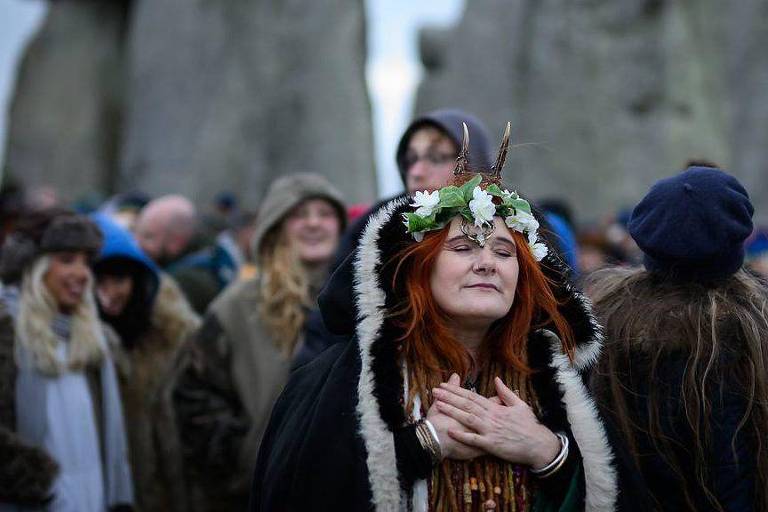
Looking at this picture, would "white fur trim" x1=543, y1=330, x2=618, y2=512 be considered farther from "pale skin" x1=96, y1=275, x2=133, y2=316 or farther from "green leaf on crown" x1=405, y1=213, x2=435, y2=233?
"pale skin" x1=96, y1=275, x2=133, y2=316

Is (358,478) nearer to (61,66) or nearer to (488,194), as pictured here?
(488,194)

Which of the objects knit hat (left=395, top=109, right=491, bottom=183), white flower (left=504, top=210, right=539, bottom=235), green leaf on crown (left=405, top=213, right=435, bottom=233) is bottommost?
white flower (left=504, top=210, right=539, bottom=235)

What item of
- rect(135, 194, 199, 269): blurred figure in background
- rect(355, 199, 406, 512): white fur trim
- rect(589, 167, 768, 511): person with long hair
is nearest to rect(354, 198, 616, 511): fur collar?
rect(355, 199, 406, 512): white fur trim

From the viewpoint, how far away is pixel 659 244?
2.90 m

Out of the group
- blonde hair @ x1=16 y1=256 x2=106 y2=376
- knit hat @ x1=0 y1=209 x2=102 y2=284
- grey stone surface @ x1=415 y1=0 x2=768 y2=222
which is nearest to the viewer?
blonde hair @ x1=16 y1=256 x2=106 y2=376

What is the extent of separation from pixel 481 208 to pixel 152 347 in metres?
2.79

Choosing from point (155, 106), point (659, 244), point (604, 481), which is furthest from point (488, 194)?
point (155, 106)

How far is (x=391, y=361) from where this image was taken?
2672 millimetres

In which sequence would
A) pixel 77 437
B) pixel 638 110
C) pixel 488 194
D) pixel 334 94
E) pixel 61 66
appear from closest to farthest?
pixel 488 194 < pixel 77 437 < pixel 334 94 < pixel 638 110 < pixel 61 66

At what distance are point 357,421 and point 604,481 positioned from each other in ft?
1.91

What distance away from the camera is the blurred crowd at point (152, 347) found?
13.4ft

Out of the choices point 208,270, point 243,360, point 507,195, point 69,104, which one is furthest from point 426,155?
point 69,104

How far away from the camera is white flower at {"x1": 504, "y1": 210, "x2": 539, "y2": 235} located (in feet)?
9.02

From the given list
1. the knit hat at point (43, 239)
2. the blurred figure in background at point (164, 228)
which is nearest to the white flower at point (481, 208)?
the knit hat at point (43, 239)
